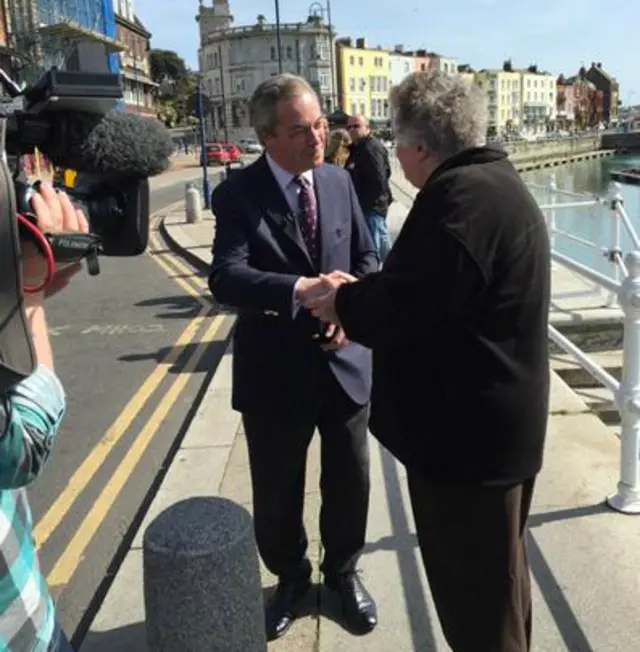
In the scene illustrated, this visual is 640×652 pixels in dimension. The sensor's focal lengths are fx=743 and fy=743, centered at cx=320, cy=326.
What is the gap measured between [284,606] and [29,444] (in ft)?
6.45

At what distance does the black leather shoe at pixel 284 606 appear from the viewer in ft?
9.30

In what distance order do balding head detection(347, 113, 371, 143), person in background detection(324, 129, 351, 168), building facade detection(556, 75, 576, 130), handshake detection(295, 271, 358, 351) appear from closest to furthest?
1. handshake detection(295, 271, 358, 351)
2. person in background detection(324, 129, 351, 168)
3. balding head detection(347, 113, 371, 143)
4. building facade detection(556, 75, 576, 130)

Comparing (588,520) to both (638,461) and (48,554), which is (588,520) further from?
(48,554)

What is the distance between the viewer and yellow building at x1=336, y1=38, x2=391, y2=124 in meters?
103

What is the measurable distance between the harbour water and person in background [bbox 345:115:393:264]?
84.0 inches

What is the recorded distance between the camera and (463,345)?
6.49 ft

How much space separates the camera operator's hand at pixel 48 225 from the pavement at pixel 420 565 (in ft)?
6.63

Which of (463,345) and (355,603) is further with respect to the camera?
(355,603)

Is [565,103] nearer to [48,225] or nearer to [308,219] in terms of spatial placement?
[308,219]

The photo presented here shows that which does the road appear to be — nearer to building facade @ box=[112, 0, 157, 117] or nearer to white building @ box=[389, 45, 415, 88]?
building facade @ box=[112, 0, 157, 117]

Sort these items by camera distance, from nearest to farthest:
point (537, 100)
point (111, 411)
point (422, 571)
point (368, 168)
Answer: point (422, 571)
point (111, 411)
point (368, 168)
point (537, 100)

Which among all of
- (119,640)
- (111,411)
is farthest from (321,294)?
(111,411)

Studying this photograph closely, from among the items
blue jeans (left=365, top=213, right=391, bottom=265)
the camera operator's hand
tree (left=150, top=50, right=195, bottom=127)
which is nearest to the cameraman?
the camera operator's hand

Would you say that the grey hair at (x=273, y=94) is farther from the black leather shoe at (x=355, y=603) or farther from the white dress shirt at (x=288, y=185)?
the black leather shoe at (x=355, y=603)
